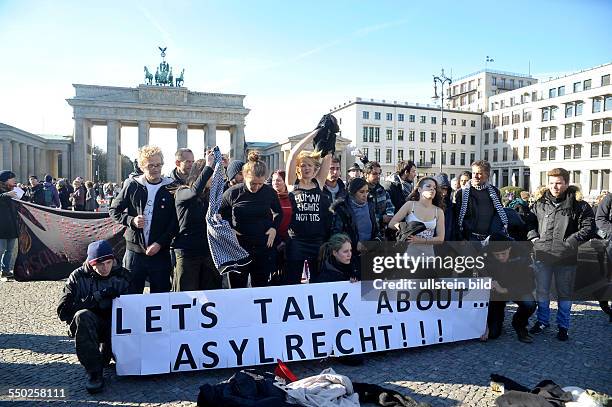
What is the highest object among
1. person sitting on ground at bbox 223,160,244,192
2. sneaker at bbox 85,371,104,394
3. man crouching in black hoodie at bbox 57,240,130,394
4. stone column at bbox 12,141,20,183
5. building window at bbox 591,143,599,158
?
building window at bbox 591,143,599,158

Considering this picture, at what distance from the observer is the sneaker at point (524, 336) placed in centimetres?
531

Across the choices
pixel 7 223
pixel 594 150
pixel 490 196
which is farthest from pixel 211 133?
pixel 490 196

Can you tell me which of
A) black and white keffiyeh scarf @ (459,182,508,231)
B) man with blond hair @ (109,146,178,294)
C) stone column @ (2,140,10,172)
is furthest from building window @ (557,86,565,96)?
stone column @ (2,140,10,172)

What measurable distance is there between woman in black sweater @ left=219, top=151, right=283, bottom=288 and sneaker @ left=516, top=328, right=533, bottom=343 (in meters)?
3.30

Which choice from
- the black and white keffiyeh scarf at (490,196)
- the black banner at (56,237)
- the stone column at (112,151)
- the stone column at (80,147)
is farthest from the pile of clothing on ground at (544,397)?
the stone column at (80,147)

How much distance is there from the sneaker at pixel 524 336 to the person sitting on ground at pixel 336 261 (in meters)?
2.32

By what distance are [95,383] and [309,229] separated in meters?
2.72

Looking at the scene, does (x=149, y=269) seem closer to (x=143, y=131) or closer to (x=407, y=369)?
(x=407, y=369)

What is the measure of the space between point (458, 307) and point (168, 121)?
6193cm

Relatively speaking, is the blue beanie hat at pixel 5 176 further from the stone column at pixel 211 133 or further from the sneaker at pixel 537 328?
the stone column at pixel 211 133

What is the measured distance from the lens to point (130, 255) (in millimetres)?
4867

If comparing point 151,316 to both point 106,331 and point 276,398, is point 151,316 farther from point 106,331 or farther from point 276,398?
point 276,398

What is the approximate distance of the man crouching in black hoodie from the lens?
12.7ft

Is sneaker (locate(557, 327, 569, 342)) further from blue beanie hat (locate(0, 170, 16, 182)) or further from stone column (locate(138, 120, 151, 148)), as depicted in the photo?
stone column (locate(138, 120, 151, 148))
